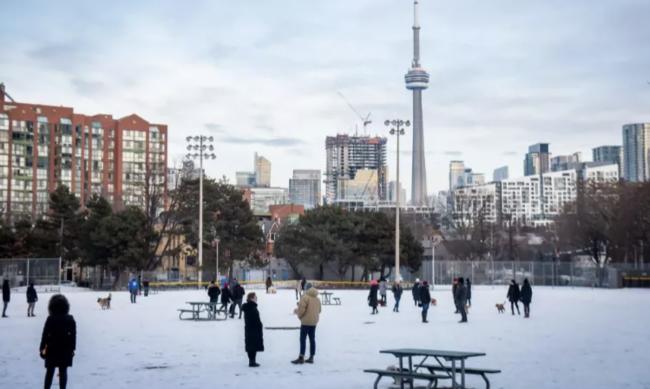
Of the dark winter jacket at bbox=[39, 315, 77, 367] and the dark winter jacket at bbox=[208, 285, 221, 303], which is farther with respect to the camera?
the dark winter jacket at bbox=[208, 285, 221, 303]

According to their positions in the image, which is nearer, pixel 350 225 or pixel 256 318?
pixel 256 318

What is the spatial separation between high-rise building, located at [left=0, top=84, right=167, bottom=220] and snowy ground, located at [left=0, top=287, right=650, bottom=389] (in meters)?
116

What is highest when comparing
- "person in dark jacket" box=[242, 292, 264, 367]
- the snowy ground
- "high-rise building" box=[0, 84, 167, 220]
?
"high-rise building" box=[0, 84, 167, 220]

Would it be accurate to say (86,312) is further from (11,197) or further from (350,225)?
(11,197)

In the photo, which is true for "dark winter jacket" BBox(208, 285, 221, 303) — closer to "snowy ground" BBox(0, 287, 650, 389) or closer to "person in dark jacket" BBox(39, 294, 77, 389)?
"snowy ground" BBox(0, 287, 650, 389)

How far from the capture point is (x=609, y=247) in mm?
94500

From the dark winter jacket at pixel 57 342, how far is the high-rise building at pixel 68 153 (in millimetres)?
132106

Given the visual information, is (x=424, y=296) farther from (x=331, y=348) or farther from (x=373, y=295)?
(x=331, y=348)

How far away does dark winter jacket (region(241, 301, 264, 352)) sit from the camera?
1683cm

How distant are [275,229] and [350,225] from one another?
52.5 m

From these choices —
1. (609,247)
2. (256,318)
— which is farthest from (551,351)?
(609,247)

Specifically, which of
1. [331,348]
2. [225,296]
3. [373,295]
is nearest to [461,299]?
[373,295]

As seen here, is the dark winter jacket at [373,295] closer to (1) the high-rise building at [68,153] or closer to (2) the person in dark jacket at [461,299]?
(2) the person in dark jacket at [461,299]

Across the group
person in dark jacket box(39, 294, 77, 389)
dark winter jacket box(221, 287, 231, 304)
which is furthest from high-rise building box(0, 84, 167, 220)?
person in dark jacket box(39, 294, 77, 389)
